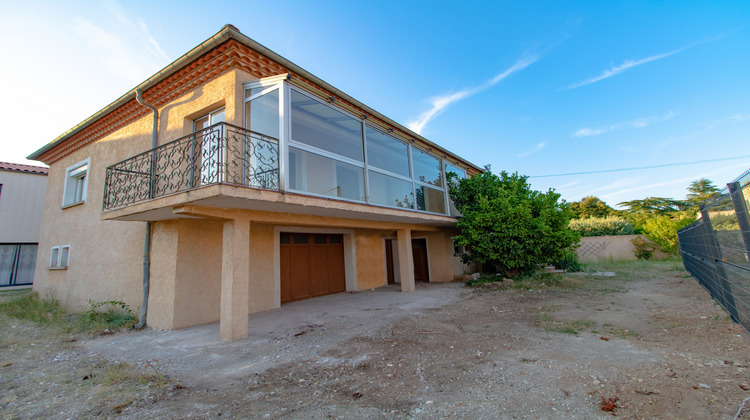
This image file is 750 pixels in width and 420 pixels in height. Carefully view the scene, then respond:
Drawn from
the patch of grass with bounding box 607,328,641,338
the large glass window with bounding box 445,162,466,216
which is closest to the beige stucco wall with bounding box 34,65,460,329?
the large glass window with bounding box 445,162,466,216

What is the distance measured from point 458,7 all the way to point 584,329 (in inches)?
373

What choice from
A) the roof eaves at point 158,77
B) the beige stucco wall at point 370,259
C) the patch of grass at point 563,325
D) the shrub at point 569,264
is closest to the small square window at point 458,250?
the beige stucco wall at point 370,259

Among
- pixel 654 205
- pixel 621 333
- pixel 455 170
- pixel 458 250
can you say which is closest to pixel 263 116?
pixel 621 333

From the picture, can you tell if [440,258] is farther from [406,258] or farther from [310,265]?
[310,265]

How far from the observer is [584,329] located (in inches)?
191

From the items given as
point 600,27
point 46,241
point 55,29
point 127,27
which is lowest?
point 46,241

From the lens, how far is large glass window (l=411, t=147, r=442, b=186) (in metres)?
9.59

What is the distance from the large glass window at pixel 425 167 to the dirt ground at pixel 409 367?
180 inches

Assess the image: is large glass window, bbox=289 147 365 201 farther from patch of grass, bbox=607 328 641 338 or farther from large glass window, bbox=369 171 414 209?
patch of grass, bbox=607 328 641 338

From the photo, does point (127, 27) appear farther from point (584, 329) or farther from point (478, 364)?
point (584, 329)

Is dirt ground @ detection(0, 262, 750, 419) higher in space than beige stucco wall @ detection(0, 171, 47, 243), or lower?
lower

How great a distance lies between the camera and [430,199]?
995cm

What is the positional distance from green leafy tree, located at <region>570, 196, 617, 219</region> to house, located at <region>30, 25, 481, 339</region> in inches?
1366

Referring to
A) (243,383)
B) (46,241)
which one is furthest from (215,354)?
(46,241)
